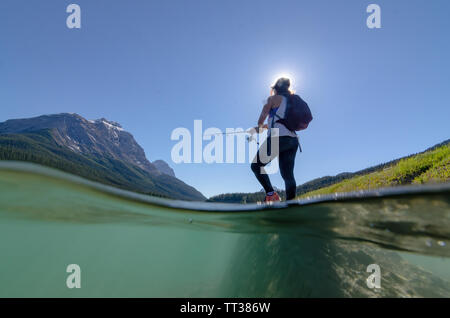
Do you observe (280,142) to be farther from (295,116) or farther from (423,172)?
(423,172)

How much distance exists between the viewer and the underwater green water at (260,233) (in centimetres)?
459

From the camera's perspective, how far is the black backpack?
4465mm

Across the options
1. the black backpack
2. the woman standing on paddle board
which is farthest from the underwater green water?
the black backpack

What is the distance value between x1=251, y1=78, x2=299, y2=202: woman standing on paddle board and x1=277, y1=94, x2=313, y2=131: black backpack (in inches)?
2.9

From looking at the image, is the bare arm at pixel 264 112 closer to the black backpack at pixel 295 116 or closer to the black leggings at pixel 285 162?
the black backpack at pixel 295 116

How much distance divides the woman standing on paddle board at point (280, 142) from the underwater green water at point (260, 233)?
3.83 ft

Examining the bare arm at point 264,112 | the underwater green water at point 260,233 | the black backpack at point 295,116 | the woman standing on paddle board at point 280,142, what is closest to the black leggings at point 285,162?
the woman standing on paddle board at point 280,142

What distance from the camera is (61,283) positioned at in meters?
7.16

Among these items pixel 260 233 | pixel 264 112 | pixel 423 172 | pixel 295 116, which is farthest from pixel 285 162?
pixel 423 172

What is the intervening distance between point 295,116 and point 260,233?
17.7 ft

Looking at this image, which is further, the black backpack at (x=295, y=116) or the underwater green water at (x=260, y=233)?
the underwater green water at (x=260, y=233)

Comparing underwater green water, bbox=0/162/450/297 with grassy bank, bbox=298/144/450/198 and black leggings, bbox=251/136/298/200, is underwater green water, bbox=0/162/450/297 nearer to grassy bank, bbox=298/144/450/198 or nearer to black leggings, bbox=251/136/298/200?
black leggings, bbox=251/136/298/200
